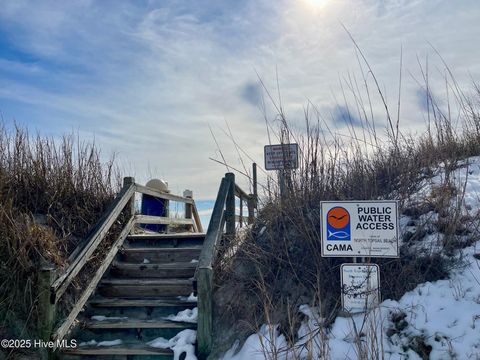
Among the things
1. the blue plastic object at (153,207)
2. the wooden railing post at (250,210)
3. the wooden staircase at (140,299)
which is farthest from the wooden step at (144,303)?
the blue plastic object at (153,207)

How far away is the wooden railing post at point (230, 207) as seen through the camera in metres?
5.96

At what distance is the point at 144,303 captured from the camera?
505 cm

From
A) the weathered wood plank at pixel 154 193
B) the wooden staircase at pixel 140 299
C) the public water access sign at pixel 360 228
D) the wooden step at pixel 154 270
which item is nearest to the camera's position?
the public water access sign at pixel 360 228

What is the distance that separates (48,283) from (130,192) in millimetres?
2229

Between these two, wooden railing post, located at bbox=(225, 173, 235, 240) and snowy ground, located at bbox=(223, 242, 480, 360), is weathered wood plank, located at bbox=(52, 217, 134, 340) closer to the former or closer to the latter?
wooden railing post, located at bbox=(225, 173, 235, 240)

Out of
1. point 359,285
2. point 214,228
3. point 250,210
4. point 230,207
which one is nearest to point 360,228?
point 359,285

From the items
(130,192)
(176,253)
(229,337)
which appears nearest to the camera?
(229,337)

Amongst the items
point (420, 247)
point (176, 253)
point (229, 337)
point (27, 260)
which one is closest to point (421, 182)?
point (420, 247)

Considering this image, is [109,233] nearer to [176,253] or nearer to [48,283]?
[176,253]

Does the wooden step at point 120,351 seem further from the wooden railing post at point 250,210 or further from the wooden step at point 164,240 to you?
the wooden railing post at point 250,210

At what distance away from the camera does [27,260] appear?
4734 mm

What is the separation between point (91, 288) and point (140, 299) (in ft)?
2.04

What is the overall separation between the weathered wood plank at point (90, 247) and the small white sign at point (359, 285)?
301 centimetres

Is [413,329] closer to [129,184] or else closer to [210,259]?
[210,259]
